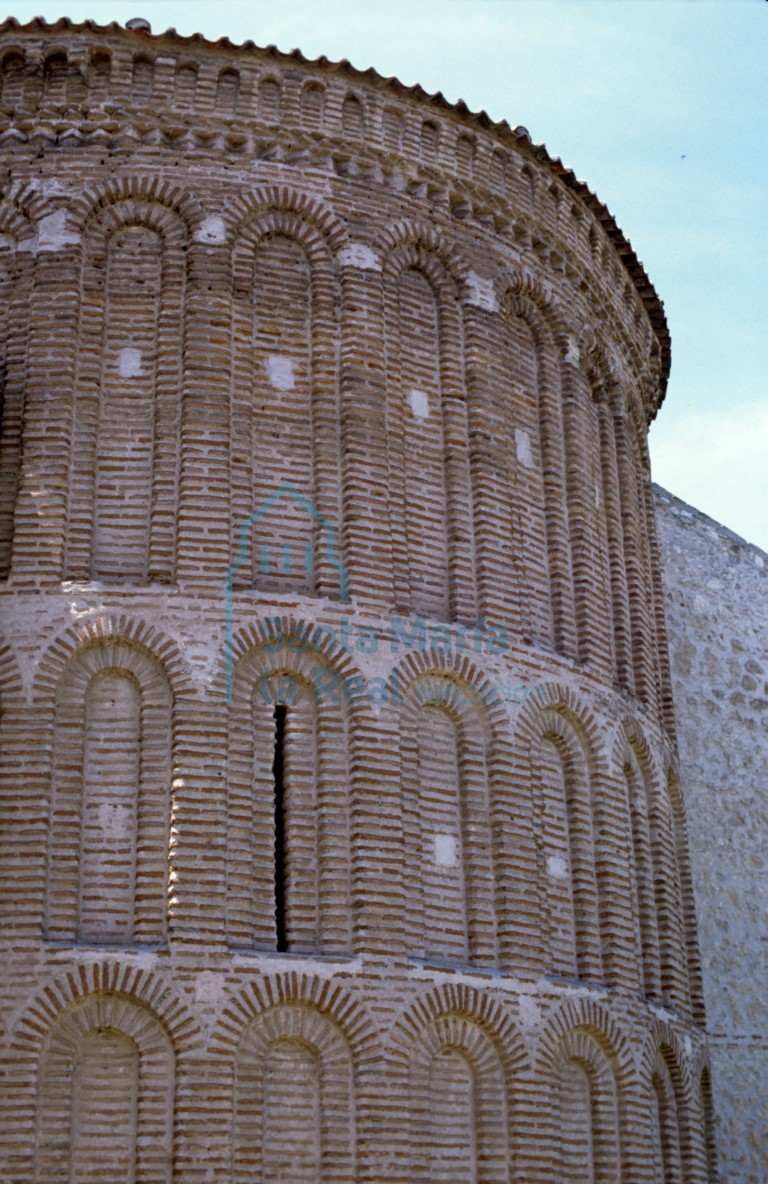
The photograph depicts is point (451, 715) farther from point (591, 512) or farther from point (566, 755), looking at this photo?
point (591, 512)

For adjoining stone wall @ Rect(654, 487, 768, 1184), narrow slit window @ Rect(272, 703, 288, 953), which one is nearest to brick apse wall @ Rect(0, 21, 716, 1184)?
narrow slit window @ Rect(272, 703, 288, 953)

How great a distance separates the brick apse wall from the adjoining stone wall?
142 centimetres

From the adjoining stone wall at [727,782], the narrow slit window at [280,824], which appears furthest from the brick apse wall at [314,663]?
the adjoining stone wall at [727,782]

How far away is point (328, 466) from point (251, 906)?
330 centimetres

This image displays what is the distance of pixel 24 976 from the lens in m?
9.59

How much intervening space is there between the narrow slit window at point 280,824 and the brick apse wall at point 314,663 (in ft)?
0.12

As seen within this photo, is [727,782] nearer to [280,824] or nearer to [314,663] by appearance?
[314,663]

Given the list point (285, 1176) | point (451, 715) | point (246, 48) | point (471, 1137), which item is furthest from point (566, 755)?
point (246, 48)

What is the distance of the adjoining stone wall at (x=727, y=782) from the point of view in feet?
47.3

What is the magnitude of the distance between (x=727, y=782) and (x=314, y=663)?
6113 millimetres

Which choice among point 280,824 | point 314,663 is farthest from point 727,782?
point 280,824

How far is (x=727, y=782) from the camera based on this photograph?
15578mm

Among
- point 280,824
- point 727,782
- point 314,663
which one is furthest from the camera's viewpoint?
point 727,782

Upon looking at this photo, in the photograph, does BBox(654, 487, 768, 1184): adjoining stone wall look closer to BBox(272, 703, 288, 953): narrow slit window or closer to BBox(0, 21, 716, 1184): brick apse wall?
BBox(0, 21, 716, 1184): brick apse wall
